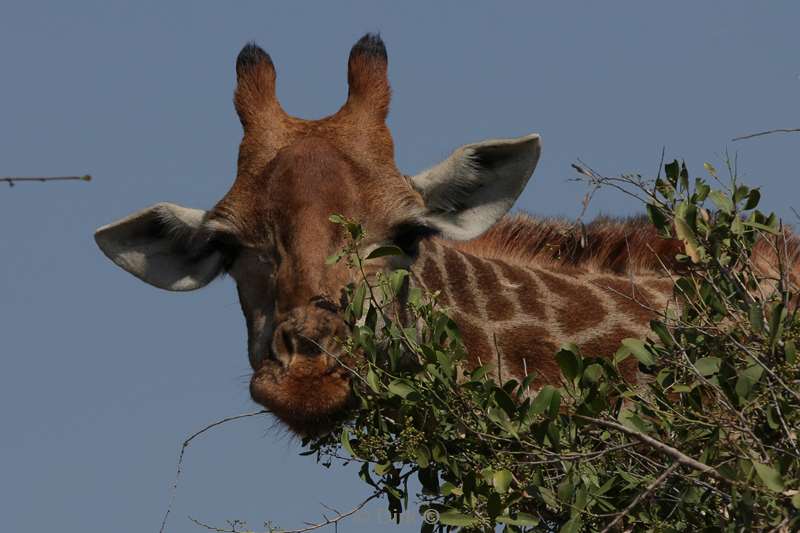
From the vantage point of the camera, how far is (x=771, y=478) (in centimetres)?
485

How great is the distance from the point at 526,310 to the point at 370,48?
70.9 inches

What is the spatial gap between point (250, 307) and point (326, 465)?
48.2 inches

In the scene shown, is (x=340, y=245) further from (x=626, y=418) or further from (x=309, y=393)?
(x=626, y=418)

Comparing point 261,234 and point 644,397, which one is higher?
point 261,234

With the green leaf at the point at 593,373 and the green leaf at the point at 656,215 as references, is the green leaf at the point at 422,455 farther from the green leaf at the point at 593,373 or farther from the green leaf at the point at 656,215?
the green leaf at the point at 656,215

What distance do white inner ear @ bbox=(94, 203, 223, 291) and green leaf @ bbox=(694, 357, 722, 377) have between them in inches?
138

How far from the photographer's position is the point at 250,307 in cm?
791

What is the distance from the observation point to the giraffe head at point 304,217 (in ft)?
23.2

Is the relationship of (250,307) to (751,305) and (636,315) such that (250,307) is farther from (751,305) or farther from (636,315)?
(751,305)

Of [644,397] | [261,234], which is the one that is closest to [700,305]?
[644,397]

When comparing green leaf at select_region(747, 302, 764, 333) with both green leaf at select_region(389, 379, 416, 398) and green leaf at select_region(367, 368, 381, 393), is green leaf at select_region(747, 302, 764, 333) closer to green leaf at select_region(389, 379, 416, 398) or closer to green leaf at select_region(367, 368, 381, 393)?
green leaf at select_region(389, 379, 416, 398)

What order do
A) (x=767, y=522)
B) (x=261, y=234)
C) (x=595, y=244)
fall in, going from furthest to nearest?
(x=595, y=244)
(x=261, y=234)
(x=767, y=522)

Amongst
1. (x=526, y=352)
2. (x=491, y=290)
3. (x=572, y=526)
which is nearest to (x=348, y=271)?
(x=526, y=352)

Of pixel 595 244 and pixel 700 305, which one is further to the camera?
pixel 595 244
